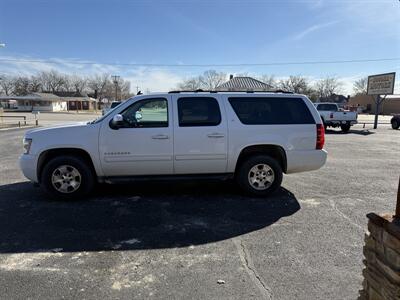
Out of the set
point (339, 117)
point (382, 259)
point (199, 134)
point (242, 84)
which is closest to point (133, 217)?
point (199, 134)

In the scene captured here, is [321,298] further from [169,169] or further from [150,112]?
Answer: [150,112]

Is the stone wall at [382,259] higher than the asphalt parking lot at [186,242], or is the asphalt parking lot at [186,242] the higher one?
the stone wall at [382,259]

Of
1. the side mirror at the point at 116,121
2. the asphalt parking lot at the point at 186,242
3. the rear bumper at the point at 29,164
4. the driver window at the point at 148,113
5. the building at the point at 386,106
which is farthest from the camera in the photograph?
the building at the point at 386,106

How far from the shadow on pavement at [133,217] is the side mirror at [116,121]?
1324 millimetres

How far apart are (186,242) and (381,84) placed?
2627cm

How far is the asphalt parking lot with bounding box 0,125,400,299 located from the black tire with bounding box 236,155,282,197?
0.65 feet

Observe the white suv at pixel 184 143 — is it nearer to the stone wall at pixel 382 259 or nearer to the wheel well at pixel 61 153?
the wheel well at pixel 61 153

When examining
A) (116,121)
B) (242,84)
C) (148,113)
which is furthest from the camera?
(242,84)

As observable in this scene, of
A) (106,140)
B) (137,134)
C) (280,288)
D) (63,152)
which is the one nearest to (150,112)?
(137,134)

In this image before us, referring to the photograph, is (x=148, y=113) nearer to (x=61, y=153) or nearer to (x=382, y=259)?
(x=61, y=153)

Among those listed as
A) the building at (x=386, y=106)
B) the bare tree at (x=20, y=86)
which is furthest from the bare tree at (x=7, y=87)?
the building at (x=386, y=106)

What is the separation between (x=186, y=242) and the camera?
4.14 m

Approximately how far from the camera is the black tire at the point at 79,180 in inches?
222

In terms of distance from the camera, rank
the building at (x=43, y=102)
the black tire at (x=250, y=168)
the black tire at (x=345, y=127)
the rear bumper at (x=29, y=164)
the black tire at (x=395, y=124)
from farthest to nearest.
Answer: the building at (x=43, y=102) → the black tire at (x=395, y=124) → the black tire at (x=345, y=127) → the black tire at (x=250, y=168) → the rear bumper at (x=29, y=164)
